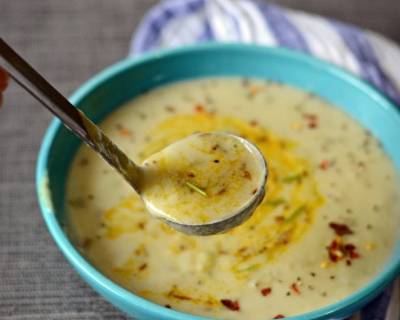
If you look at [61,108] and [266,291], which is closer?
[61,108]

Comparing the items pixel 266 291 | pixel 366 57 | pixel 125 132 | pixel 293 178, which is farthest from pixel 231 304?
pixel 366 57

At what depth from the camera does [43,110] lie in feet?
5.43

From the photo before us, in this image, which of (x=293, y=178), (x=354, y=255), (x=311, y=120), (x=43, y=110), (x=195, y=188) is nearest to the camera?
(x=195, y=188)

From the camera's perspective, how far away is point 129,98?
1577 millimetres

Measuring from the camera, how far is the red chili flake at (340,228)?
1.30 m

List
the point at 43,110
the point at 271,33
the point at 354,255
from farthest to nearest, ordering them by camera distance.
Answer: the point at 271,33 → the point at 43,110 → the point at 354,255

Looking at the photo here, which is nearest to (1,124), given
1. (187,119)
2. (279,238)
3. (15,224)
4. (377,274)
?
(15,224)

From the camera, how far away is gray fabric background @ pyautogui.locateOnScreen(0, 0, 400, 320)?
4.21 ft

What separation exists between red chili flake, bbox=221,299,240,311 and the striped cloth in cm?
74

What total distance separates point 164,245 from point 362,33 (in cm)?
85

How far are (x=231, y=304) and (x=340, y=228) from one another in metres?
0.26

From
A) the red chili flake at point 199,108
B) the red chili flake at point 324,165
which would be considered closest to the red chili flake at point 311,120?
the red chili flake at point 324,165

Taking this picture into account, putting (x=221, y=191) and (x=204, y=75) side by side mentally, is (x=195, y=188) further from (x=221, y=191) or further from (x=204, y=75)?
(x=204, y=75)

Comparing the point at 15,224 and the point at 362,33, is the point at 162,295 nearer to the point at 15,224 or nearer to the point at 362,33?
the point at 15,224
